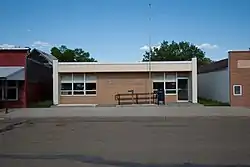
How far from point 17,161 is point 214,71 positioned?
32.5 m

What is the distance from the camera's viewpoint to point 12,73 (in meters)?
32.4

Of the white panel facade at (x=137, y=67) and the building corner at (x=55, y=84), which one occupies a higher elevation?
the white panel facade at (x=137, y=67)

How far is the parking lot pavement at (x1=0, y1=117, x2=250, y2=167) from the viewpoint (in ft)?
31.2

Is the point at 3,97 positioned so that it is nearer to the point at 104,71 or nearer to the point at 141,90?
the point at 104,71

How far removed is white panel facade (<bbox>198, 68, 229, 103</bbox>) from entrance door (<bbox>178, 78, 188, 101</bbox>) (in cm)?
294

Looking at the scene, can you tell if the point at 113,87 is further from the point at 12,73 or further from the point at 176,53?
the point at 176,53

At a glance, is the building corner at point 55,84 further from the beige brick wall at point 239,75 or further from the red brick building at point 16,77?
the beige brick wall at point 239,75

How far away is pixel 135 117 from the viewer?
79.6 ft

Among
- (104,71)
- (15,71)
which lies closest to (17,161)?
(15,71)

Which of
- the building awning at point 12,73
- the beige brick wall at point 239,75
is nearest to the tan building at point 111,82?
the building awning at point 12,73

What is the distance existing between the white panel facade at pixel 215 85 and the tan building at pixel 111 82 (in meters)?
2.68

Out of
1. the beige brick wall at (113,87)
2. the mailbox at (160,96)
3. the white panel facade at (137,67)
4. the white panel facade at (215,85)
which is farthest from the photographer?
the beige brick wall at (113,87)

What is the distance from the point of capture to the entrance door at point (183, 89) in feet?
126

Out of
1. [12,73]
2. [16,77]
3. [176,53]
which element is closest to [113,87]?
[16,77]
